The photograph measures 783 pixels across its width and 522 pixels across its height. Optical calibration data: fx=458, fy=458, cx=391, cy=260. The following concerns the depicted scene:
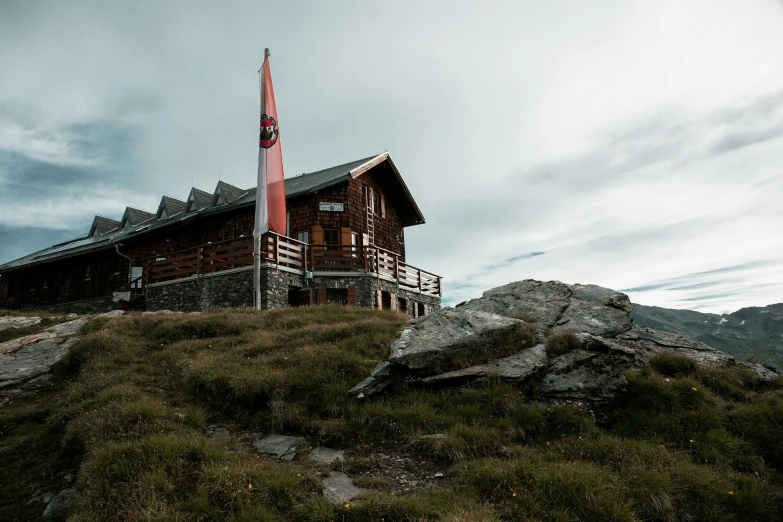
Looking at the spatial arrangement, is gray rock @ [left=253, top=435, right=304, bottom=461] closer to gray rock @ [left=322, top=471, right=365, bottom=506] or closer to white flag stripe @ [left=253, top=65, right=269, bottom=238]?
gray rock @ [left=322, top=471, right=365, bottom=506]

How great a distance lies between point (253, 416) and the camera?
886cm

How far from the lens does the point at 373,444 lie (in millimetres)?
7852

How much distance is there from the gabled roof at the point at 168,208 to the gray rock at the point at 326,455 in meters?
31.9

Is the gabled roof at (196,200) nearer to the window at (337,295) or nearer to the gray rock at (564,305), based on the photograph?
the window at (337,295)

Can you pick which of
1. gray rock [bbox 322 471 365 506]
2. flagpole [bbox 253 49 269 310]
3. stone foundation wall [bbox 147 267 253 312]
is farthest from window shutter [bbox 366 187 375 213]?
gray rock [bbox 322 471 365 506]

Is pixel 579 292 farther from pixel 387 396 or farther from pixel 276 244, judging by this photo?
pixel 276 244

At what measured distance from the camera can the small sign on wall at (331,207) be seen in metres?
26.3

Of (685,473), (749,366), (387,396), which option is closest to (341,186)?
(387,396)

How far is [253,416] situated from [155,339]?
24.4ft

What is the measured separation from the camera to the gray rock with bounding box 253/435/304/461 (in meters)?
7.43

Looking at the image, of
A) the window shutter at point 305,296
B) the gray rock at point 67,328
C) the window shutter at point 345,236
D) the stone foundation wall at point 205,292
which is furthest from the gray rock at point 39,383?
the window shutter at point 345,236

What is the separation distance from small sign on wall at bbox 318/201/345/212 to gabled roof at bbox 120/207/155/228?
2087 cm

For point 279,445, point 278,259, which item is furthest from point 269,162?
point 279,445

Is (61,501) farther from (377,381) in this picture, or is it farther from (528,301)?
(528,301)
